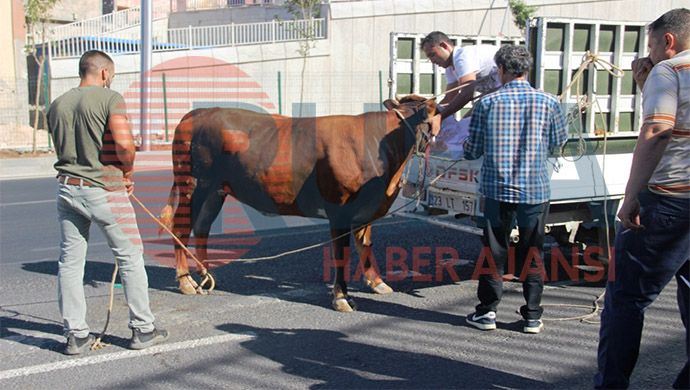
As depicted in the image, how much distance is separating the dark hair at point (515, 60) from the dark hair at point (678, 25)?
4.36 feet

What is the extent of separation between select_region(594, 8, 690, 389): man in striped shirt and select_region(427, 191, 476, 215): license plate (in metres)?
2.32

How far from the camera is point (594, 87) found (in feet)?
21.7

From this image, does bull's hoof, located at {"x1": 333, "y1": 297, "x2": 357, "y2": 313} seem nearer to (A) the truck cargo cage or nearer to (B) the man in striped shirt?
(B) the man in striped shirt

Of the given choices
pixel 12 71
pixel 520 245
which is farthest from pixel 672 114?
pixel 12 71

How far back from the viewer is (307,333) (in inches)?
204

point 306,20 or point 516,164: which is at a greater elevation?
point 306,20

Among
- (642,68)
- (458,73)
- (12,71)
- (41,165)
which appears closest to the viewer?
(642,68)

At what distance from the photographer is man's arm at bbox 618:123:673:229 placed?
3482 millimetres

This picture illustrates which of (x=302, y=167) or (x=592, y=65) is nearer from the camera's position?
(x=302, y=167)

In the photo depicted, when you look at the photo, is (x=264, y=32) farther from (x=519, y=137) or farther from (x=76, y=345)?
(x=76, y=345)

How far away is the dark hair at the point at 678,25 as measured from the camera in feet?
12.0

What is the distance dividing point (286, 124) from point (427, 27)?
19740 mm

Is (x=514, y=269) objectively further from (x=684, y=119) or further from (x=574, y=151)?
(x=684, y=119)

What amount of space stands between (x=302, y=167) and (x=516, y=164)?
1875mm
